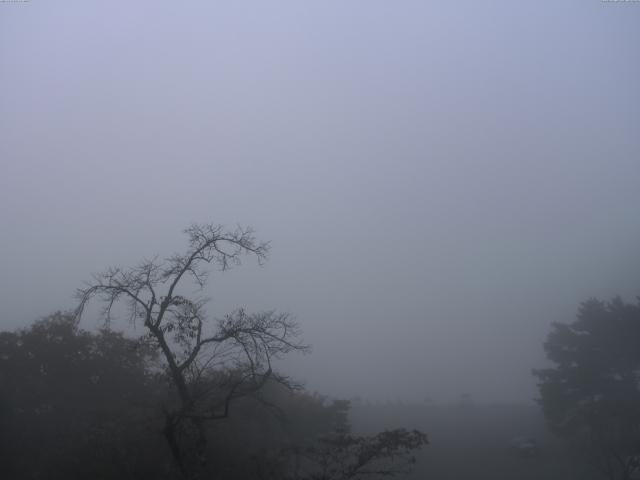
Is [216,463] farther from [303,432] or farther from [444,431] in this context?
[444,431]

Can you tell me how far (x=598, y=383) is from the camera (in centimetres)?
4159

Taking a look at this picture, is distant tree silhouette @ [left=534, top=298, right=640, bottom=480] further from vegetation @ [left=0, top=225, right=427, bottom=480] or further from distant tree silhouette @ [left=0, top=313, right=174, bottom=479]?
distant tree silhouette @ [left=0, top=313, right=174, bottom=479]

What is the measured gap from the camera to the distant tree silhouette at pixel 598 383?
36031 mm

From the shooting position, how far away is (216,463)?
49.7 ft

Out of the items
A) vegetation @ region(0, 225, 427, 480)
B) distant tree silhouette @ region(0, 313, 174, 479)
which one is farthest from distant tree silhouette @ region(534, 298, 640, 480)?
distant tree silhouette @ region(0, 313, 174, 479)

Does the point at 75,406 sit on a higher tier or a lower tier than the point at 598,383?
higher

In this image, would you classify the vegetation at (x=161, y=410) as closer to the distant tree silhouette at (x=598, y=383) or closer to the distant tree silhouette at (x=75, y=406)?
the distant tree silhouette at (x=75, y=406)

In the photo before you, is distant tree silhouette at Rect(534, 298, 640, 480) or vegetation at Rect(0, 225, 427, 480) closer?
vegetation at Rect(0, 225, 427, 480)

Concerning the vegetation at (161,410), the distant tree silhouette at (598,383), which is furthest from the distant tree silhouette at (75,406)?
the distant tree silhouette at (598,383)

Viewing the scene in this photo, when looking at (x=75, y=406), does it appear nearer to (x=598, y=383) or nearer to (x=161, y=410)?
(x=161, y=410)

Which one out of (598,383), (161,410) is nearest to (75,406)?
(161,410)

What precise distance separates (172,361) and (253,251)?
4049mm

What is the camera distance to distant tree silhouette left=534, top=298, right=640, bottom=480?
3603cm

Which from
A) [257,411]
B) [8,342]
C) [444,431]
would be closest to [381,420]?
[444,431]
